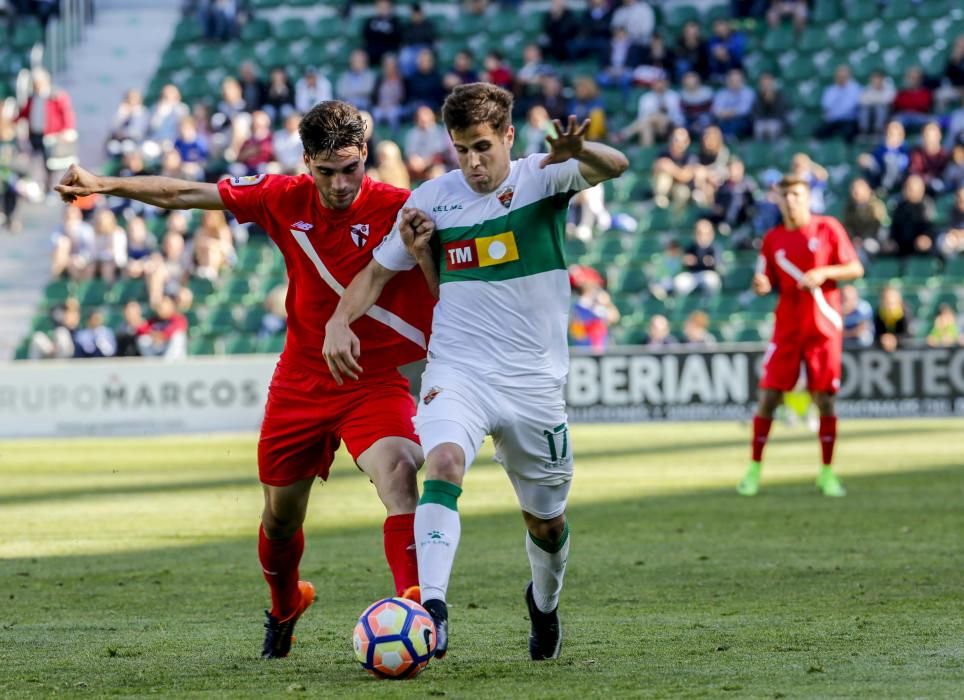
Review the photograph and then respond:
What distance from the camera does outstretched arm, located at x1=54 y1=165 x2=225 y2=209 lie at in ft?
21.7

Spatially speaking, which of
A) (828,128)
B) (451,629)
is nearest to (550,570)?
(451,629)

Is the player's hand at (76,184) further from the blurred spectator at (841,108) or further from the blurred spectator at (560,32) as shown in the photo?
the blurred spectator at (560,32)

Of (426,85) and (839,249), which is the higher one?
(426,85)

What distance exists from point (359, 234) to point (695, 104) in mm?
20938

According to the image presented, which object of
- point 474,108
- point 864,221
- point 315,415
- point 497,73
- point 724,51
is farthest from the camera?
point 497,73

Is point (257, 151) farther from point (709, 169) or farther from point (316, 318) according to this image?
point (316, 318)

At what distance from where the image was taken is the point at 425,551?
19.5 ft

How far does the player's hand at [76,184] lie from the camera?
6590mm

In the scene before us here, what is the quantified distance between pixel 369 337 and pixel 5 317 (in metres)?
22.2

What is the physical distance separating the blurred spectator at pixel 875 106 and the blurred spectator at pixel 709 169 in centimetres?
235

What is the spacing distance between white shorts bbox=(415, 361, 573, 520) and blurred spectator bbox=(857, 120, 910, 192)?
19.5 m

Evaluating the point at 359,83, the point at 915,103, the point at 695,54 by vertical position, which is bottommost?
the point at 915,103

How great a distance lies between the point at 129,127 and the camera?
93.1ft

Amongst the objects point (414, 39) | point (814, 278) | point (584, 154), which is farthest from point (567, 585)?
point (414, 39)
